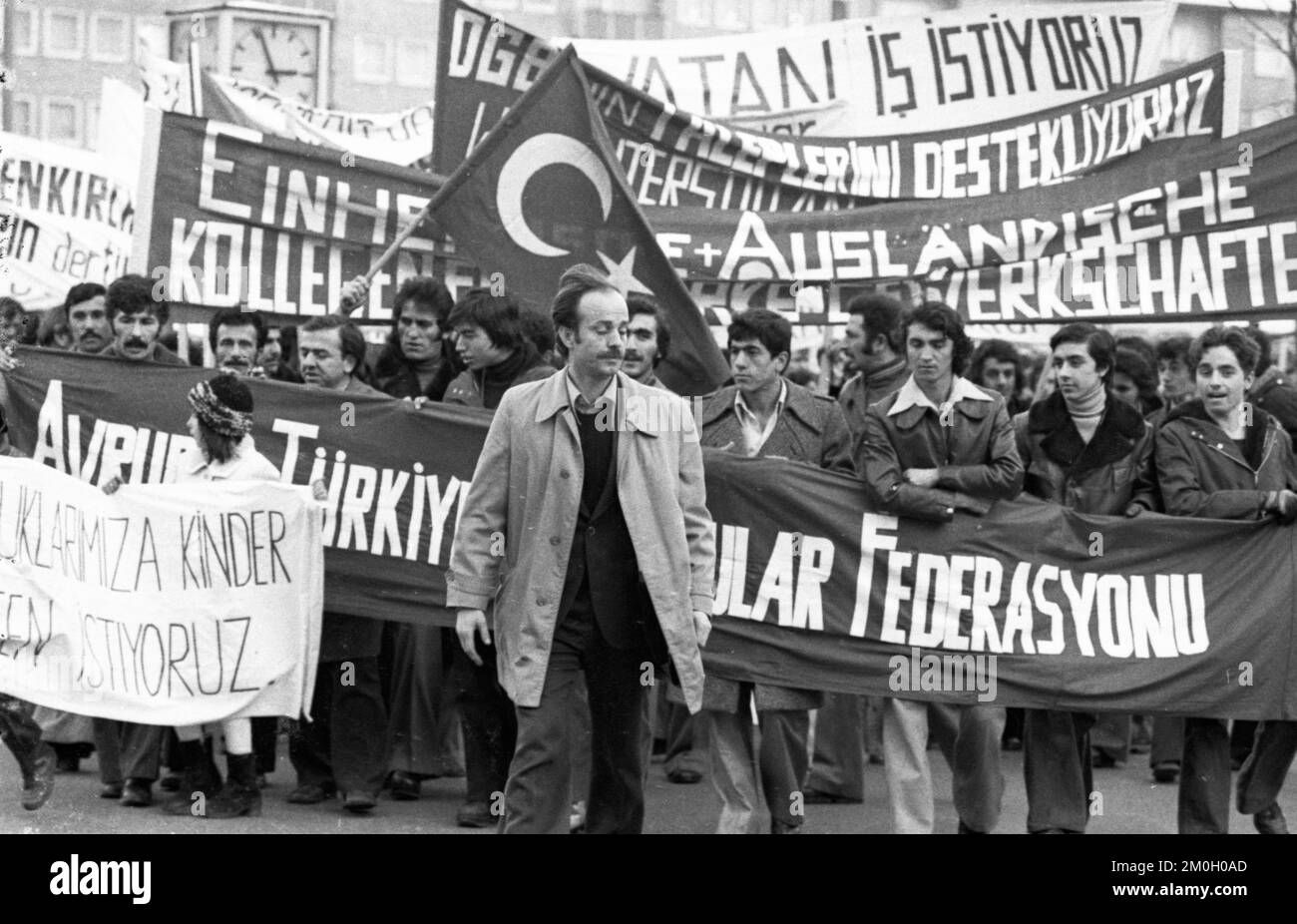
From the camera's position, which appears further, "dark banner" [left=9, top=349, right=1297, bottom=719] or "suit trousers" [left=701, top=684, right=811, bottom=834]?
"dark banner" [left=9, top=349, right=1297, bottom=719]

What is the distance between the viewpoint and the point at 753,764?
8.60m

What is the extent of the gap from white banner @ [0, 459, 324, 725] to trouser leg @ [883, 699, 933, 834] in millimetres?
2197

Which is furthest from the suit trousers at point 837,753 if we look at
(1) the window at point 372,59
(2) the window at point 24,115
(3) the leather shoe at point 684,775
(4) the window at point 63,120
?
(1) the window at point 372,59

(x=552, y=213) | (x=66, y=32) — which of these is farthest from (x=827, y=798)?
(x=66, y=32)

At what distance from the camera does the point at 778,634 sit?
8867mm

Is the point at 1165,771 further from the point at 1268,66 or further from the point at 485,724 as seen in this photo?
the point at 1268,66

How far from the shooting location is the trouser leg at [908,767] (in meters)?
8.31

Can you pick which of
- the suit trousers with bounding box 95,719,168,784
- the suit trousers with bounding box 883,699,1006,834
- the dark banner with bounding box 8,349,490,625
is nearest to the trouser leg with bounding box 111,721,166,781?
the suit trousers with bounding box 95,719,168,784

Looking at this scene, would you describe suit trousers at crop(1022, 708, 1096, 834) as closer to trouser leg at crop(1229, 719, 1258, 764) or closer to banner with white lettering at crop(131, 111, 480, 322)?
trouser leg at crop(1229, 719, 1258, 764)

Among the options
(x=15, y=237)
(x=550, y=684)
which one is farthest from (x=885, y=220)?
(x=15, y=237)

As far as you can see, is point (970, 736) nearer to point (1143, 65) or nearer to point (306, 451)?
point (306, 451)

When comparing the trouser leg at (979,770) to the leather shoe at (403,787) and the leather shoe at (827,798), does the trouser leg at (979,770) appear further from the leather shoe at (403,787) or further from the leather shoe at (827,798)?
the leather shoe at (403,787)

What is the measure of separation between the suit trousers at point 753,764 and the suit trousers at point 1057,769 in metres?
0.84

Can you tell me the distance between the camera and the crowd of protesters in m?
7.43
